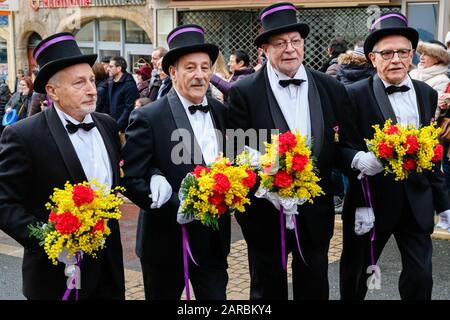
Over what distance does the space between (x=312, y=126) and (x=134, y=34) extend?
13.7m

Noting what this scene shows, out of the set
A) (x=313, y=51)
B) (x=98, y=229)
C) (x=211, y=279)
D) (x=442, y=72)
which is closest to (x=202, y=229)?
(x=211, y=279)

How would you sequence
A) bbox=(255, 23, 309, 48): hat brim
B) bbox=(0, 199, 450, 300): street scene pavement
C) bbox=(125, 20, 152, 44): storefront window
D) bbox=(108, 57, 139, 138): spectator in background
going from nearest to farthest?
bbox=(255, 23, 309, 48): hat brim
bbox=(0, 199, 450, 300): street scene pavement
bbox=(108, 57, 139, 138): spectator in background
bbox=(125, 20, 152, 44): storefront window

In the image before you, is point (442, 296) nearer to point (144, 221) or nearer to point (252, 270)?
point (252, 270)

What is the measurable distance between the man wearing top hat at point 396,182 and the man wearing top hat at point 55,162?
178 centimetres

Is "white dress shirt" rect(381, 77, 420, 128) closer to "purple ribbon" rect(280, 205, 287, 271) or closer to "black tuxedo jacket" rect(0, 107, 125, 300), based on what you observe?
"purple ribbon" rect(280, 205, 287, 271)

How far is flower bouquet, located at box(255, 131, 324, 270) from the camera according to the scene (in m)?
3.80

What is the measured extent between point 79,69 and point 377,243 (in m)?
2.43

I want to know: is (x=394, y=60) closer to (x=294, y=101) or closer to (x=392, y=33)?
(x=392, y=33)

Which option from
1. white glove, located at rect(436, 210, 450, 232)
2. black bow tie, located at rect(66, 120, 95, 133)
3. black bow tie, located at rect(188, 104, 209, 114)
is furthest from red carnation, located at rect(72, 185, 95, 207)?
white glove, located at rect(436, 210, 450, 232)

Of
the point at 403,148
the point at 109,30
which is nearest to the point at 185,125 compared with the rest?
the point at 403,148

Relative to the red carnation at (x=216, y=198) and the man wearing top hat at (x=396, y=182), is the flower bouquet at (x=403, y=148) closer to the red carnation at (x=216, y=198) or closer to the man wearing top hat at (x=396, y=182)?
the man wearing top hat at (x=396, y=182)

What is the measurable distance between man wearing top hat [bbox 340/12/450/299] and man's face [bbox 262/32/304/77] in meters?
0.59

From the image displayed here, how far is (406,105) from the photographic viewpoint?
462 cm
